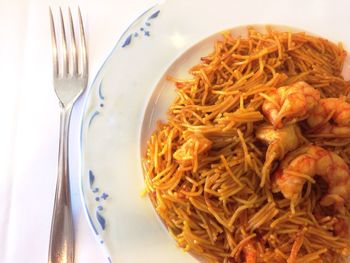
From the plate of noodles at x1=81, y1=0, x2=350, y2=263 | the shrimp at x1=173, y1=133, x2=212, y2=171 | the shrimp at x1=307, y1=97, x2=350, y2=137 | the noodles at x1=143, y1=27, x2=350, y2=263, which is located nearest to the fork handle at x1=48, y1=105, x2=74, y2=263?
the plate of noodles at x1=81, y1=0, x2=350, y2=263

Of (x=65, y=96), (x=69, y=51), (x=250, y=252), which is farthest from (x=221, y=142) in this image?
(x=69, y=51)

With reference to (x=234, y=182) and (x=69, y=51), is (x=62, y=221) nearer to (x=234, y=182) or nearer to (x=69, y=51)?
(x=234, y=182)

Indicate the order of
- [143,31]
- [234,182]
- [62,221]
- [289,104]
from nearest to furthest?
[289,104], [234,182], [62,221], [143,31]

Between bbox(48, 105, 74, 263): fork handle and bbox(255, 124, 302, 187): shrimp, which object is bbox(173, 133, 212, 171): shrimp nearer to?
bbox(255, 124, 302, 187): shrimp

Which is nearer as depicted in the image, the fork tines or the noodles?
the noodles

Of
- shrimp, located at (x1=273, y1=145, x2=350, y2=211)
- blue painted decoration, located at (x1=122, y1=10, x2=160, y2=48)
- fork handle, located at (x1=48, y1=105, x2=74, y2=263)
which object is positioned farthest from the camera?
blue painted decoration, located at (x1=122, y1=10, x2=160, y2=48)
